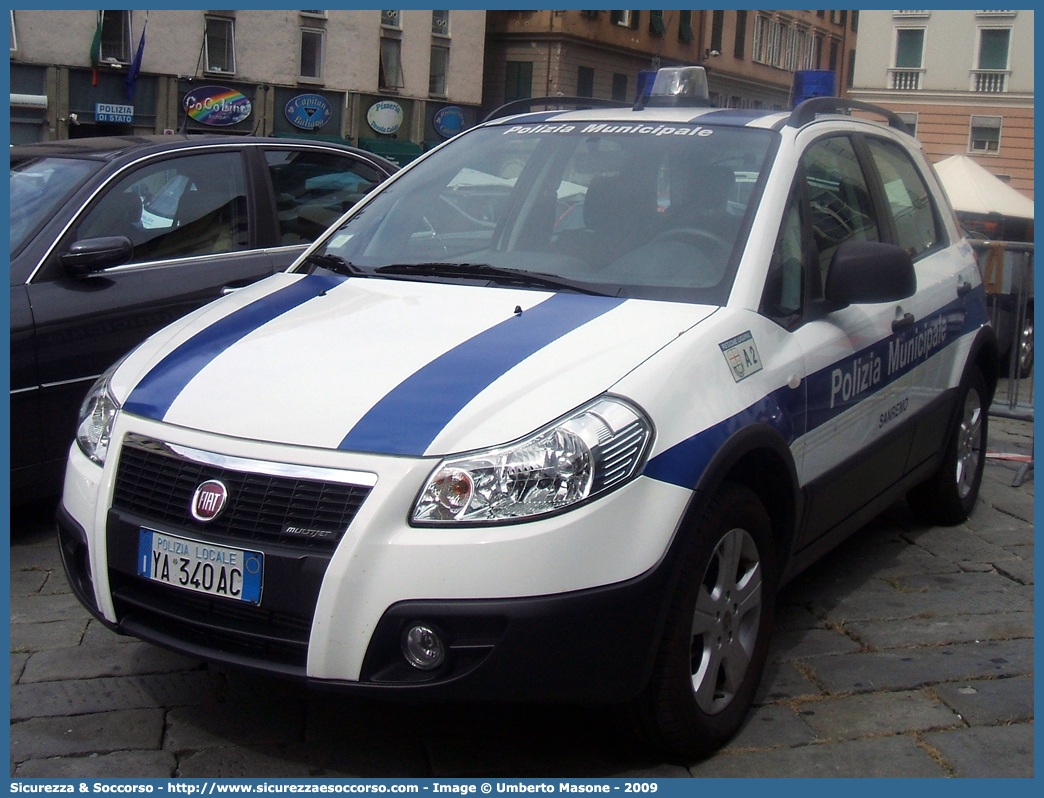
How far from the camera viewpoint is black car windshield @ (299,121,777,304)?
3646mm

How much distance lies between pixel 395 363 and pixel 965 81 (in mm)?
45584

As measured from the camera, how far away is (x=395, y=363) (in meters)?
3.09

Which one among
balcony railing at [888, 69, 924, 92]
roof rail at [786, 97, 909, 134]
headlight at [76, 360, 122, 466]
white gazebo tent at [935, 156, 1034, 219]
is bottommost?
headlight at [76, 360, 122, 466]

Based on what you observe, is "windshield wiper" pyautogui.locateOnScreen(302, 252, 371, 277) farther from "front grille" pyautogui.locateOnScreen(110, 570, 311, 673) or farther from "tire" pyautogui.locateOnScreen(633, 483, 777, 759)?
"tire" pyautogui.locateOnScreen(633, 483, 777, 759)

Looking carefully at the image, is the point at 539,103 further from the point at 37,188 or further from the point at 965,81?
the point at 965,81

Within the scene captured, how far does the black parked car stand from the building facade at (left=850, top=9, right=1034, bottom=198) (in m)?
40.5

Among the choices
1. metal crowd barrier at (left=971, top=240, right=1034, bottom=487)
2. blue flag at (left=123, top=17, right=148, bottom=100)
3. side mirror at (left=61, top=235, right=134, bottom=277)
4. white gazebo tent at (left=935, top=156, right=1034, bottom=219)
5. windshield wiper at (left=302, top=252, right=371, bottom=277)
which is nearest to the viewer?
windshield wiper at (left=302, top=252, right=371, bottom=277)

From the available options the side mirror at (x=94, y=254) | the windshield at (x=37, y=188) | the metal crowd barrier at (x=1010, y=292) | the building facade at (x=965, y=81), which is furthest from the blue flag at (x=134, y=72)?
the side mirror at (x=94, y=254)

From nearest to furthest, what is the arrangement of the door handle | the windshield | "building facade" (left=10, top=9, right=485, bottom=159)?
the door handle, the windshield, "building facade" (left=10, top=9, right=485, bottom=159)

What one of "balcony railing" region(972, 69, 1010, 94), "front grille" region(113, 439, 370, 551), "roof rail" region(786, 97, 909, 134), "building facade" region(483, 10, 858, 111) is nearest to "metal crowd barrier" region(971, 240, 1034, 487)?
"roof rail" region(786, 97, 909, 134)

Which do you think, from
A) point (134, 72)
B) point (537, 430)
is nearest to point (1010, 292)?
point (537, 430)

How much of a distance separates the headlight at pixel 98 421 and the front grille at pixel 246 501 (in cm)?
22

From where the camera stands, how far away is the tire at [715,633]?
293 centimetres

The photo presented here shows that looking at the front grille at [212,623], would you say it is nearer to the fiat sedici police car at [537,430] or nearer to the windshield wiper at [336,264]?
the fiat sedici police car at [537,430]
